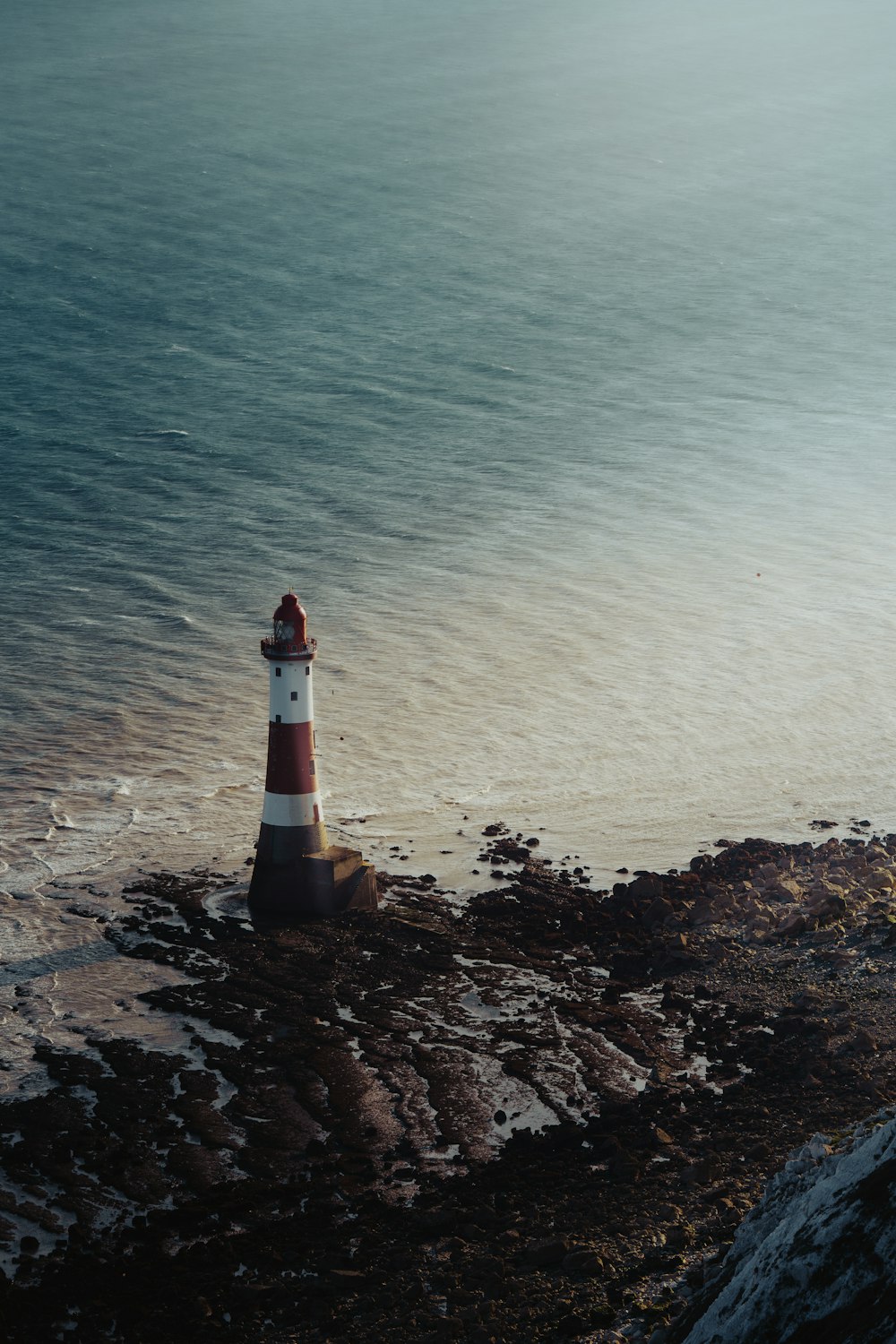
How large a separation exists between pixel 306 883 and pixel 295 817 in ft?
3.42

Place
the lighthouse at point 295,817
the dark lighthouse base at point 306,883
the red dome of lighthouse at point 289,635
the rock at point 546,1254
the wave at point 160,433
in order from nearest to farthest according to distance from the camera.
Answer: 1. the rock at point 546,1254
2. the red dome of lighthouse at point 289,635
3. the lighthouse at point 295,817
4. the dark lighthouse base at point 306,883
5. the wave at point 160,433

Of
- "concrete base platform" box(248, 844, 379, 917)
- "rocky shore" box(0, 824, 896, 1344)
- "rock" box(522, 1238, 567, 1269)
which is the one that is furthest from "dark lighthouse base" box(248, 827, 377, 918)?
"rock" box(522, 1238, 567, 1269)

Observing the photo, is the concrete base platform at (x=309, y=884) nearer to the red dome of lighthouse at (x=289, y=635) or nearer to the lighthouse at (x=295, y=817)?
the lighthouse at (x=295, y=817)

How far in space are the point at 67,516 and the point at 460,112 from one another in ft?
145

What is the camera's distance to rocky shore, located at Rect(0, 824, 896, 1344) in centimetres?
1369

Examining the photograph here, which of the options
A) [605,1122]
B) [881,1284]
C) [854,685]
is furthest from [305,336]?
[881,1284]

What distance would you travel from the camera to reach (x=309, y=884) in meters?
22.0

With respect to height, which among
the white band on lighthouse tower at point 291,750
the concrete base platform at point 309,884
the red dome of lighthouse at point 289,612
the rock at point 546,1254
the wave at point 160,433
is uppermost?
the wave at point 160,433

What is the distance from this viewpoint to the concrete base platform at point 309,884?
863 inches

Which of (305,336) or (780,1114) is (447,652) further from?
(305,336)

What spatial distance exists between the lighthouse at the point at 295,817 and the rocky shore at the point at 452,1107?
18.1 inches

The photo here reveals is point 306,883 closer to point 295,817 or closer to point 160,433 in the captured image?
point 295,817

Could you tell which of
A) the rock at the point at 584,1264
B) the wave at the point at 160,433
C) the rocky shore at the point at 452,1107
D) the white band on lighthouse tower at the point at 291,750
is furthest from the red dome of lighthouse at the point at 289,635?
the wave at the point at 160,433

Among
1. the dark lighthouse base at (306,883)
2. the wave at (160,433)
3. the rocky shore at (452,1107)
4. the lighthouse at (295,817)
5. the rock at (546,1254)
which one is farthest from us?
the wave at (160,433)
